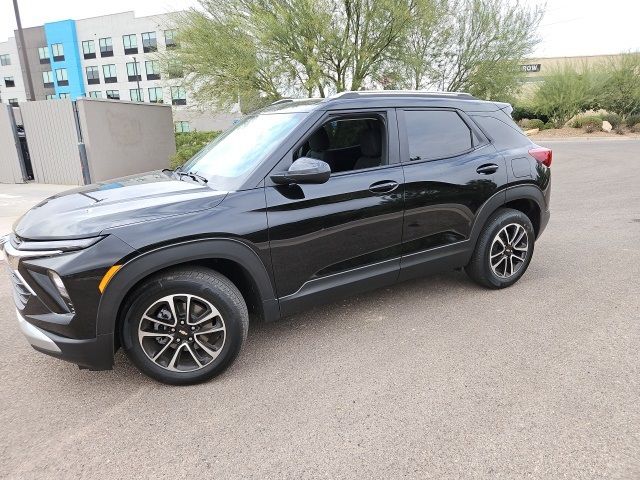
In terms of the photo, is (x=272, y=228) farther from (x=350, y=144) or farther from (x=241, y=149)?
(x=350, y=144)

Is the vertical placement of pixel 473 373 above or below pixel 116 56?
below

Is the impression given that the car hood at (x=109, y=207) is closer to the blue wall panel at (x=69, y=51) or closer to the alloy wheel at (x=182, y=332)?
the alloy wheel at (x=182, y=332)

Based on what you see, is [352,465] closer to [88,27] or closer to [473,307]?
[473,307]

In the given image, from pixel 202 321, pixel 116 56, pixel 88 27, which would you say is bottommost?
pixel 202 321

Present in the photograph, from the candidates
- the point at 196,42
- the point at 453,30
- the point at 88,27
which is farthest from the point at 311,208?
the point at 88,27

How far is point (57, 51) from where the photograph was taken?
6062 cm

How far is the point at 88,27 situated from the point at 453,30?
56715 millimetres

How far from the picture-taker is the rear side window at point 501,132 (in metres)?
4.11

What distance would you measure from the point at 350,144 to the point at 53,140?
11.2m

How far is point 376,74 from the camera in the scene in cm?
1694

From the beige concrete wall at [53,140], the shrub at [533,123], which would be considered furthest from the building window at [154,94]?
the beige concrete wall at [53,140]

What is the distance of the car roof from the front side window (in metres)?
0.12

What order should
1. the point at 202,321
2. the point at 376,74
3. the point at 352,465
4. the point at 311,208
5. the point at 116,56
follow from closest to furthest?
1. the point at 352,465
2. the point at 202,321
3. the point at 311,208
4. the point at 376,74
5. the point at 116,56

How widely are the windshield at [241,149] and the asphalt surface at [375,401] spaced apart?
50.7 inches
